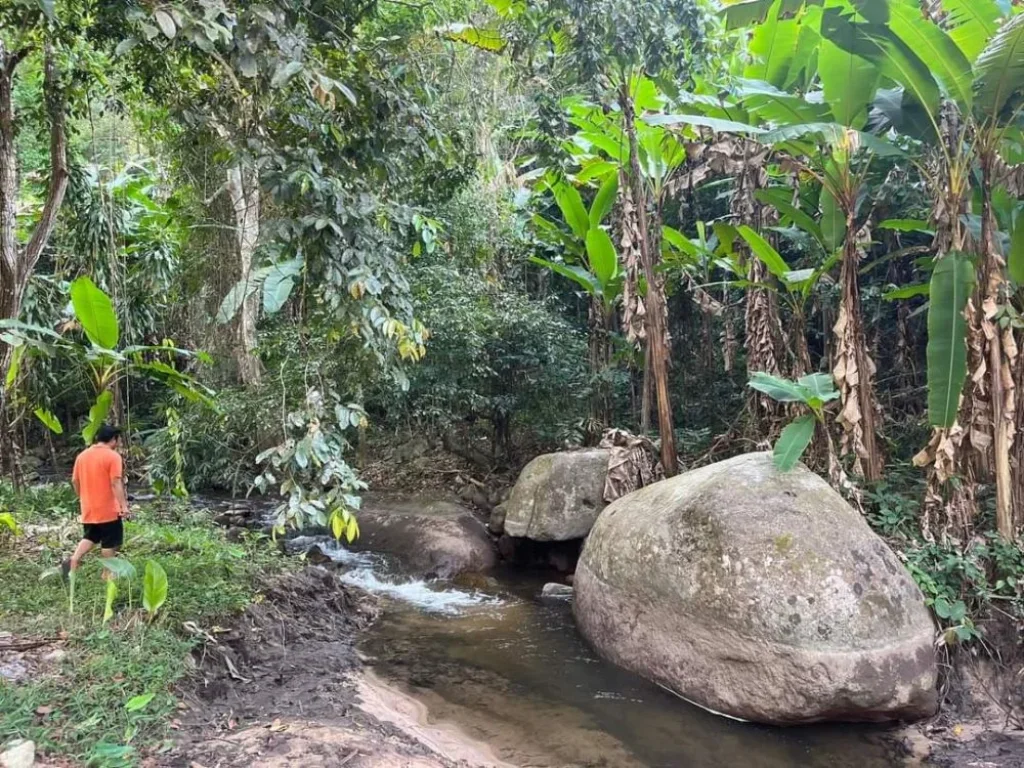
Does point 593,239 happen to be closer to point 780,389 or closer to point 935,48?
point 780,389

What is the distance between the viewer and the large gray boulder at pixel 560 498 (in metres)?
7.82

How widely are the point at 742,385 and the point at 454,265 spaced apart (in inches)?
168

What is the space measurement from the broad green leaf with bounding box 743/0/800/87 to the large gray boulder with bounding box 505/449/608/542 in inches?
164

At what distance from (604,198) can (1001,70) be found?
14.5 ft

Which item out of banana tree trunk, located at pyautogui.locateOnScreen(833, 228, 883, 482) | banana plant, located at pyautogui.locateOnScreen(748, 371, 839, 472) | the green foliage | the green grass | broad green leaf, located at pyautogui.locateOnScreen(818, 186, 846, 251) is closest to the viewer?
the green grass

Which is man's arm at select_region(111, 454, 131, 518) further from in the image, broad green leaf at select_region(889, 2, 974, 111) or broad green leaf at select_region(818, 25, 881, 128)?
broad green leaf at select_region(889, 2, 974, 111)

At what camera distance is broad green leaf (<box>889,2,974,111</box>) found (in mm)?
4691

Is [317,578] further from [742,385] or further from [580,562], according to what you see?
[742,385]

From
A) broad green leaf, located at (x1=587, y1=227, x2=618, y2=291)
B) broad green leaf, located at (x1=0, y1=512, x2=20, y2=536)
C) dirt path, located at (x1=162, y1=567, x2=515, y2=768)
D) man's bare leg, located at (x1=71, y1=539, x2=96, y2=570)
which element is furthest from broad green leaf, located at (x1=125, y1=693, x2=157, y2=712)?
broad green leaf, located at (x1=587, y1=227, x2=618, y2=291)

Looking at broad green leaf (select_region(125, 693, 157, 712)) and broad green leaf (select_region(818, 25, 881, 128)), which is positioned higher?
broad green leaf (select_region(818, 25, 881, 128))

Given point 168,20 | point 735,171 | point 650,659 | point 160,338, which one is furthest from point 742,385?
point 160,338

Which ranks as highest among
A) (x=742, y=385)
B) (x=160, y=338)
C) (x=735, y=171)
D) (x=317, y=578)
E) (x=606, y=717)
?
(x=735, y=171)

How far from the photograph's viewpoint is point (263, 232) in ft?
12.1

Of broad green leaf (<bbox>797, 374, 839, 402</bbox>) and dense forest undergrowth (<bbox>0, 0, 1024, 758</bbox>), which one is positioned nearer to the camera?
dense forest undergrowth (<bbox>0, 0, 1024, 758</bbox>)
